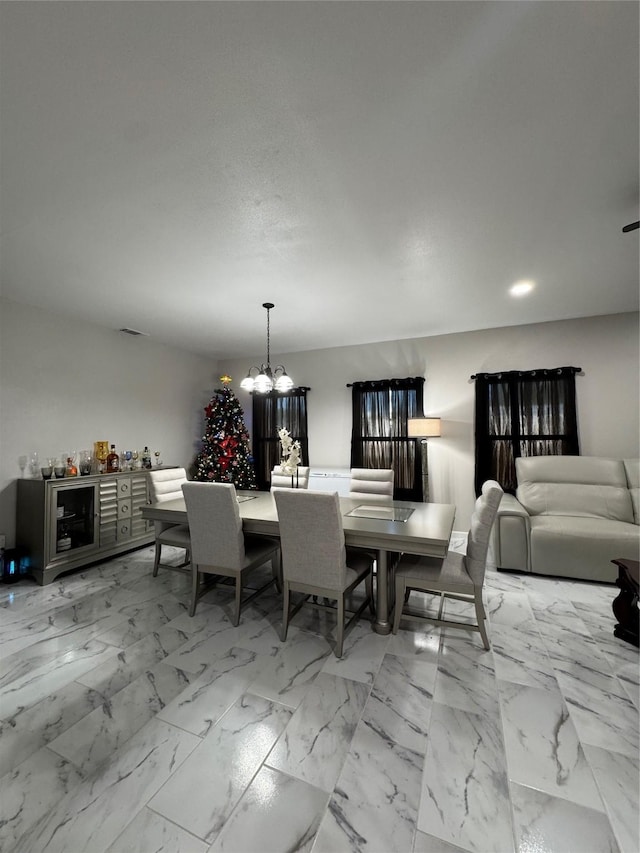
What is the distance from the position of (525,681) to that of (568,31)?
2890 millimetres

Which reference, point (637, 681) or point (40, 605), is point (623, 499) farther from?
point (40, 605)

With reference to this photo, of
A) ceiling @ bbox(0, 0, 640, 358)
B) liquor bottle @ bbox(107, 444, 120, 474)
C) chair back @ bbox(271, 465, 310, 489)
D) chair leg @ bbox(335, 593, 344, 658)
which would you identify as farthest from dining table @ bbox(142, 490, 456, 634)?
ceiling @ bbox(0, 0, 640, 358)

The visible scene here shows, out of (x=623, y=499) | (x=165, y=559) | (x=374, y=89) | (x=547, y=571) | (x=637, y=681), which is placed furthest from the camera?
(x=165, y=559)

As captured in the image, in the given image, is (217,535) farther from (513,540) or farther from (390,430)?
(390,430)

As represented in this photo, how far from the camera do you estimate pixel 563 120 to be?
4.98 ft

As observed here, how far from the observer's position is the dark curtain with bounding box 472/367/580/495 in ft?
13.7

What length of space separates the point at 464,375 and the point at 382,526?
121 inches

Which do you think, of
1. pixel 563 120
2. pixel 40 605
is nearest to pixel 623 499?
pixel 563 120

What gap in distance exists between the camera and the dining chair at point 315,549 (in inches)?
84.5

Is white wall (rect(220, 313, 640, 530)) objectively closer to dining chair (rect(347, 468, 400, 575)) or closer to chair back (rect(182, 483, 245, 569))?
dining chair (rect(347, 468, 400, 575))

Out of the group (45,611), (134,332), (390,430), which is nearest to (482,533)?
(390,430)

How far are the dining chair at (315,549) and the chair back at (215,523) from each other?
1.35ft

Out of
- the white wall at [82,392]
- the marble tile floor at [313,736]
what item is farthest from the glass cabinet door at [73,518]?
the marble tile floor at [313,736]

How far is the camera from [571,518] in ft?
11.5
